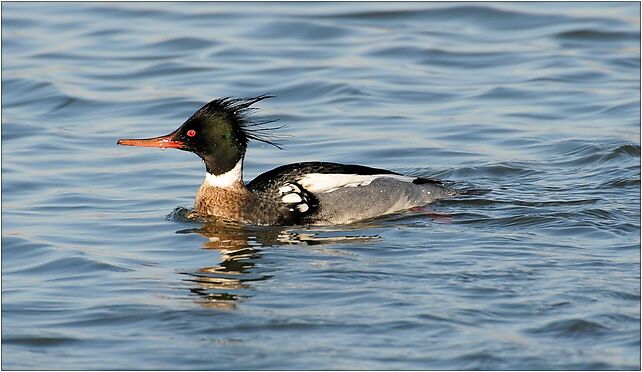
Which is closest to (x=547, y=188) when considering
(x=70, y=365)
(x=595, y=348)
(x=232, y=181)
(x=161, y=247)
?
(x=232, y=181)

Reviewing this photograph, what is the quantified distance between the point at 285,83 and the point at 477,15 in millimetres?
4462

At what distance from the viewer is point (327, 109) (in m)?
15.9

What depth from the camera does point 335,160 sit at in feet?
45.2

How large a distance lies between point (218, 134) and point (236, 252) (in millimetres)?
1473

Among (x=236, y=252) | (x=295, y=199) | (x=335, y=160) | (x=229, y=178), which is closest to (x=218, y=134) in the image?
(x=229, y=178)

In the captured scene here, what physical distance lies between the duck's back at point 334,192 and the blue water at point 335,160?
184mm

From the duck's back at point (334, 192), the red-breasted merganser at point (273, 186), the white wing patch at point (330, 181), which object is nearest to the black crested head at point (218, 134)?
the red-breasted merganser at point (273, 186)

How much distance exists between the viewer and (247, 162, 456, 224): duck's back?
11.2 metres

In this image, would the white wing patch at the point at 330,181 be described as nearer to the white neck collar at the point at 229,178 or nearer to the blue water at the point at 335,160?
the blue water at the point at 335,160

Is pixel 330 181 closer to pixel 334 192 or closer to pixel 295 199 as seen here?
pixel 334 192

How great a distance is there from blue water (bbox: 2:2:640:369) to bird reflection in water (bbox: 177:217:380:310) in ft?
0.10

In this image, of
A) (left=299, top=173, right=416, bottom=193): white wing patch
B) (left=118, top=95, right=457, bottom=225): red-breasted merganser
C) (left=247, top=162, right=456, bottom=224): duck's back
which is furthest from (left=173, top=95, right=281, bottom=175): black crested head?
(left=299, top=173, right=416, bottom=193): white wing patch

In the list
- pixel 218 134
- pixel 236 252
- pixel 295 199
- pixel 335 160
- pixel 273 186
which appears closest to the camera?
pixel 236 252

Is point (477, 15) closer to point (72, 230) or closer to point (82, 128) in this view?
point (82, 128)
